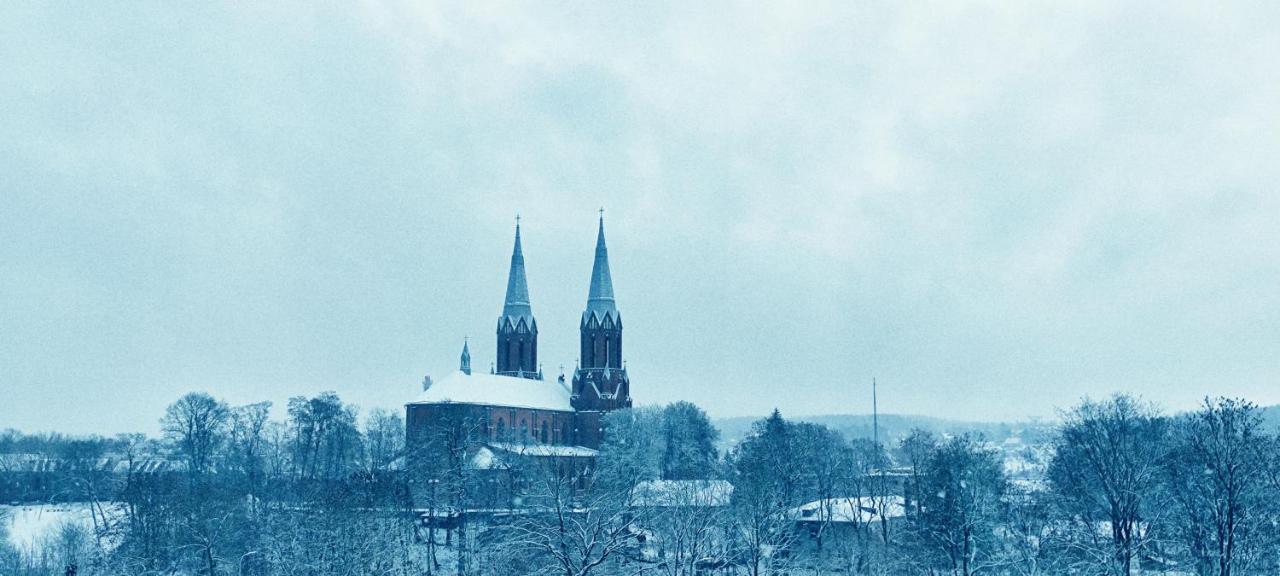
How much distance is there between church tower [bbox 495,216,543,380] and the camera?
108250 millimetres

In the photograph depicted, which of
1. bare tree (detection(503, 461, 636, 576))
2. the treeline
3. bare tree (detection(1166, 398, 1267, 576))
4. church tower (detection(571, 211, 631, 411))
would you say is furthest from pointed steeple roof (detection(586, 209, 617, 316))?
bare tree (detection(1166, 398, 1267, 576))

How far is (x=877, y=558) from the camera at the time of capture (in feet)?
187

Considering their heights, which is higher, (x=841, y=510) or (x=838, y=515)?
(x=841, y=510)

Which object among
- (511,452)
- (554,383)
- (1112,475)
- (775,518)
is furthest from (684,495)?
(554,383)

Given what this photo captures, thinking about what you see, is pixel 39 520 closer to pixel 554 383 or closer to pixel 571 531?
pixel 554 383

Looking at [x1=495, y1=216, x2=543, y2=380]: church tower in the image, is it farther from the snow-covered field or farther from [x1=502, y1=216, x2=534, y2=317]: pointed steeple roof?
the snow-covered field

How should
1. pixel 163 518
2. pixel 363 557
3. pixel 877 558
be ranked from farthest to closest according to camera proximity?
pixel 877 558
pixel 163 518
pixel 363 557

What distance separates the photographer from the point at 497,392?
103062 mm

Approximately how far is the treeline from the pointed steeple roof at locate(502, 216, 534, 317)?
81.9ft

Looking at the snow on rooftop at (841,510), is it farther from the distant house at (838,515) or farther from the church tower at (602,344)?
the church tower at (602,344)

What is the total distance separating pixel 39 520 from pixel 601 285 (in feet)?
162

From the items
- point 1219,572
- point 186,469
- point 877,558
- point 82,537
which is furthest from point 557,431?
point 1219,572

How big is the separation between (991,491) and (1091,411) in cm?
735

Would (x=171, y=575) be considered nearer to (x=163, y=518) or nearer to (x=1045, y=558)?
(x=163, y=518)
